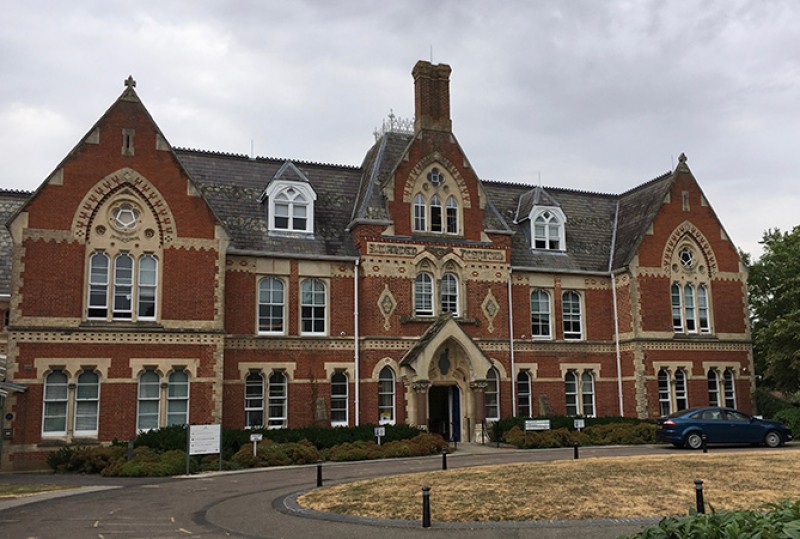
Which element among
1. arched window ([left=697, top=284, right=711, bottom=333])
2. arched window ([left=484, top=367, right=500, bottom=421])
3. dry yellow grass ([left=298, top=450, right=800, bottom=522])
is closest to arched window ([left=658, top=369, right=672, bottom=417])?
arched window ([left=697, top=284, right=711, bottom=333])

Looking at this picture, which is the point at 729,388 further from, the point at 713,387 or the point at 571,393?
the point at 571,393

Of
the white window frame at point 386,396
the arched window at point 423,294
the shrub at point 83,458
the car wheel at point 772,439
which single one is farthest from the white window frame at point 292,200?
the car wheel at point 772,439

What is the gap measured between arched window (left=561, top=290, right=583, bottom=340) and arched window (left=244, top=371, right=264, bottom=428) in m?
15.2

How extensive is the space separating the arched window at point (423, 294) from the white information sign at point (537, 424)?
21.1 ft

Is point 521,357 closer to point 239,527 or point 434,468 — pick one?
point 434,468

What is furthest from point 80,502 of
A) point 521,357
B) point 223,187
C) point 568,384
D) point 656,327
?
point 656,327

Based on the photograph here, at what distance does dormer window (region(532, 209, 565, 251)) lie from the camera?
38.1m

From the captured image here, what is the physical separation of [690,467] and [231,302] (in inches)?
735

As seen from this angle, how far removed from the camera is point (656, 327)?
36.5 meters

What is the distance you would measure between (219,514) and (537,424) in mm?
18333

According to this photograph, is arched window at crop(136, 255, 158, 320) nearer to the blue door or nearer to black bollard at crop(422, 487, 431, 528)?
the blue door

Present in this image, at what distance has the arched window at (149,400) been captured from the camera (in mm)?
27859

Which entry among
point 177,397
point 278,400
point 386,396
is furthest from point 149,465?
point 386,396

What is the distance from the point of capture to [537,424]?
102 feet
